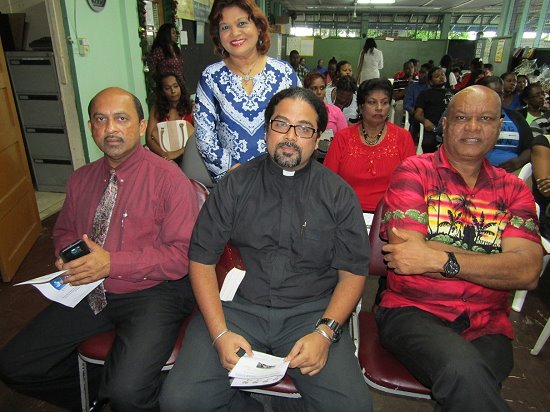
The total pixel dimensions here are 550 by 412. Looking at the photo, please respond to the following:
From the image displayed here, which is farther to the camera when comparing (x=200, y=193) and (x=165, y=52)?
(x=165, y=52)

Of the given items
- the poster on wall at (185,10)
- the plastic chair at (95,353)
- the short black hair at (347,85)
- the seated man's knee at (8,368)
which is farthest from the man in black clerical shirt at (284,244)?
the poster on wall at (185,10)

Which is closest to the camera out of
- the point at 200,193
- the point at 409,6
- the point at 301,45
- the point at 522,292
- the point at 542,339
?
the point at 200,193

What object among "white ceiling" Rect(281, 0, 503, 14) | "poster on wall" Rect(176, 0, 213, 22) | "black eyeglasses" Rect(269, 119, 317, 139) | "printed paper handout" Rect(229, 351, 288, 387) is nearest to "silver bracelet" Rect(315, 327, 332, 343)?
"printed paper handout" Rect(229, 351, 288, 387)

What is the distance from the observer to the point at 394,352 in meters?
1.53

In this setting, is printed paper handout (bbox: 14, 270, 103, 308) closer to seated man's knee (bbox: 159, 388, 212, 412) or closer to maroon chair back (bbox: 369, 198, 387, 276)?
seated man's knee (bbox: 159, 388, 212, 412)

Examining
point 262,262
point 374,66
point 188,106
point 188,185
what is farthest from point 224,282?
point 374,66

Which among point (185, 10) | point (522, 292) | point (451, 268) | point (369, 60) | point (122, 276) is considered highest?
point (185, 10)

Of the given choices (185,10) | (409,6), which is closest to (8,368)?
(185,10)

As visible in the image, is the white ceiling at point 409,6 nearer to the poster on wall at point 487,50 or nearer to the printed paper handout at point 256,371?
the poster on wall at point 487,50

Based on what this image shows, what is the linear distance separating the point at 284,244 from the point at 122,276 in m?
0.70

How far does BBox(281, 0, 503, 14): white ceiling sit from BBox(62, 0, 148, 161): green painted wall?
43.9ft

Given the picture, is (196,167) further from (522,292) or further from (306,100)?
(522,292)

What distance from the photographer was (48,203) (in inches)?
178

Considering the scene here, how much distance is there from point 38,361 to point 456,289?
1.74 metres
